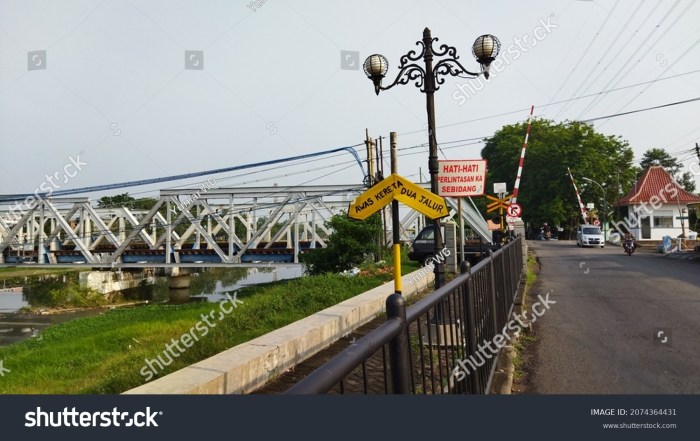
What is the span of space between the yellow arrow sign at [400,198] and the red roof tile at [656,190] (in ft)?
136

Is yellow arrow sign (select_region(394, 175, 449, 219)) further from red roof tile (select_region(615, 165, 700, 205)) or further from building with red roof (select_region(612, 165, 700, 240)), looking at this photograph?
red roof tile (select_region(615, 165, 700, 205))

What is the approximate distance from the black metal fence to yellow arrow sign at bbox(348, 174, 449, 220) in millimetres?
655

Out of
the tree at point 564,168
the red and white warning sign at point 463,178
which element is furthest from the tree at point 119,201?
the red and white warning sign at point 463,178

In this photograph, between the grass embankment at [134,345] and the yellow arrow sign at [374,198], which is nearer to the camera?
the yellow arrow sign at [374,198]

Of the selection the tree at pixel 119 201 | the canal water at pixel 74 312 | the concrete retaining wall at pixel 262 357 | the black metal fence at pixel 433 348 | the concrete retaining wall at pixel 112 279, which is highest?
the tree at pixel 119 201

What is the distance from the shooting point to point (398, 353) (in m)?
1.81

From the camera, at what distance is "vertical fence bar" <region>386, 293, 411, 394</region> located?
181cm

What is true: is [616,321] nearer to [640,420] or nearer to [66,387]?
[640,420]

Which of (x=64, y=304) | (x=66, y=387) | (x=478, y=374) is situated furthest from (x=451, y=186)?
(x=64, y=304)

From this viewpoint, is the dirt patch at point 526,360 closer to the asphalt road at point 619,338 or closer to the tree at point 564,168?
the asphalt road at point 619,338

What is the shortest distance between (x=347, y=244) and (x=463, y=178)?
9018mm

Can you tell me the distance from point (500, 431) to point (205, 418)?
1329 mm

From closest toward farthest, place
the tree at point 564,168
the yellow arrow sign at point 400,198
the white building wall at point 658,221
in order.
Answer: the yellow arrow sign at point 400,198
the white building wall at point 658,221
the tree at point 564,168

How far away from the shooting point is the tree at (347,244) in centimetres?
1605
